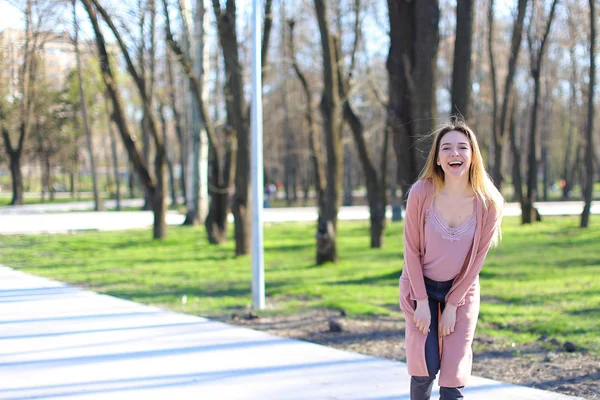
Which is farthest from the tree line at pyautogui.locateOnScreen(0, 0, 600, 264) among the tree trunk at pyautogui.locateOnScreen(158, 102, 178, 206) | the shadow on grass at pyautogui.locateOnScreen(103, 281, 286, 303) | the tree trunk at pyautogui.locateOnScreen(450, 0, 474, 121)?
the shadow on grass at pyautogui.locateOnScreen(103, 281, 286, 303)

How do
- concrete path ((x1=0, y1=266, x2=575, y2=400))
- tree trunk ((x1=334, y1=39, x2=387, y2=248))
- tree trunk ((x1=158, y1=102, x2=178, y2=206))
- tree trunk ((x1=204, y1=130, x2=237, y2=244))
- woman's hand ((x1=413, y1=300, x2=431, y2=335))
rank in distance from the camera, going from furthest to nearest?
tree trunk ((x1=158, y1=102, x2=178, y2=206))
tree trunk ((x1=204, y1=130, x2=237, y2=244))
tree trunk ((x1=334, y1=39, x2=387, y2=248))
concrete path ((x1=0, y1=266, x2=575, y2=400))
woman's hand ((x1=413, y1=300, x2=431, y2=335))

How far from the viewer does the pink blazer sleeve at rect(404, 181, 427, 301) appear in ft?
12.5

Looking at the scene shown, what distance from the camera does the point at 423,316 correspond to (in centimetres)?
378

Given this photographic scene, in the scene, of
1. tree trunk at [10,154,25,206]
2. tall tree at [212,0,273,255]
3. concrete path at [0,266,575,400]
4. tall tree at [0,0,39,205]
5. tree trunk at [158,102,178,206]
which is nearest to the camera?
concrete path at [0,266,575,400]

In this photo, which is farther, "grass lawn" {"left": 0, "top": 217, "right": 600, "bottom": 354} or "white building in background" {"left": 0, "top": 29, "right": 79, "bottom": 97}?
"white building in background" {"left": 0, "top": 29, "right": 79, "bottom": 97}

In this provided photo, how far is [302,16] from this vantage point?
81.3 feet

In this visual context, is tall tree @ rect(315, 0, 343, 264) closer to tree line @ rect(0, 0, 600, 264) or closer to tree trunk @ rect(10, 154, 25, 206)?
tree line @ rect(0, 0, 600, 264)

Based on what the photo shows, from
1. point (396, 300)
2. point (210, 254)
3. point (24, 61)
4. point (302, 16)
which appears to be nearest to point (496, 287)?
point (396, 300)

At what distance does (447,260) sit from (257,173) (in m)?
5.35

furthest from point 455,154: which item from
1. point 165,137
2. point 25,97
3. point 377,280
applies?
point 165,137

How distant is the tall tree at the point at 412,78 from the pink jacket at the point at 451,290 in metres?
5.30

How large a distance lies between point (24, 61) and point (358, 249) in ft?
53.6

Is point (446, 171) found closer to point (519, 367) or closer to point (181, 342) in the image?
point (519, 367)

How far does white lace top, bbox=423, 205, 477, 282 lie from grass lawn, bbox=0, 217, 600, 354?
3.42m
